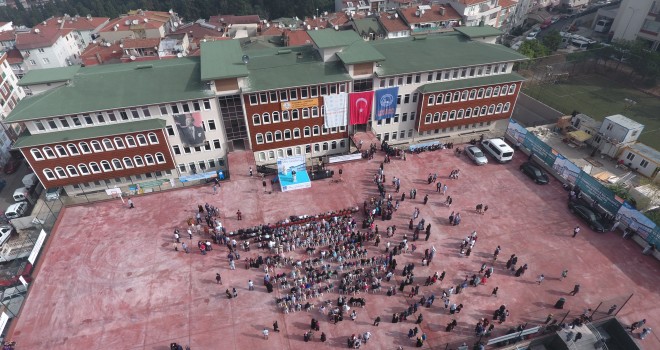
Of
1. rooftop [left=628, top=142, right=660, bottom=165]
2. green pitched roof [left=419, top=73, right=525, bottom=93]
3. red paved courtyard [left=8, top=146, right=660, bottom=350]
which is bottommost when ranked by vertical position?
rooftop [left=628, top=142, right=660, bottom=165]

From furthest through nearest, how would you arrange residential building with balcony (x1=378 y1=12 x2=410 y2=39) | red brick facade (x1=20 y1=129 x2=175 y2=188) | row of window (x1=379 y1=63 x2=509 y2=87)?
residential building with balcony (x1=378 y1=12 x2=410 y2=39) → row of window (x1=379 y1=63 x2=509 y2=87) → red brick facade (x1=20 y1=129 x2=175 y2=188)

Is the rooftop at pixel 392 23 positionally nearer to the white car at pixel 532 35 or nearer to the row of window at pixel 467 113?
the row of window at pixel 467 113

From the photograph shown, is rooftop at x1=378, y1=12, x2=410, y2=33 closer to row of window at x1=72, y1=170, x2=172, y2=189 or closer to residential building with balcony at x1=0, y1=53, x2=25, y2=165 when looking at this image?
row of window at x1=72, y1=170, x2=172, y2=189

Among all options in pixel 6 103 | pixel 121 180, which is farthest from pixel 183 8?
pixel 121 180

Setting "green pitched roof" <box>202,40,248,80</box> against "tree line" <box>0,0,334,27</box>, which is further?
"tree line" <box>0,0,334,27</box>

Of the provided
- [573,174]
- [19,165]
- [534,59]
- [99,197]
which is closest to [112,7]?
[19,165]

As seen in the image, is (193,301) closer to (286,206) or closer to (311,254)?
(311,254)

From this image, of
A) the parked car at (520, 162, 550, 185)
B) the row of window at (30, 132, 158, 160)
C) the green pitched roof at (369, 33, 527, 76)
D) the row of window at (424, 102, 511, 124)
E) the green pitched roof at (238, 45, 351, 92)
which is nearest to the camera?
the row of window at (30, 132, 158, 160)

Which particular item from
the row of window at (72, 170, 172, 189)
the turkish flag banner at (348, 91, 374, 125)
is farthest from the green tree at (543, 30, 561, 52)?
the row of window at (72, 170, 172, 189)
